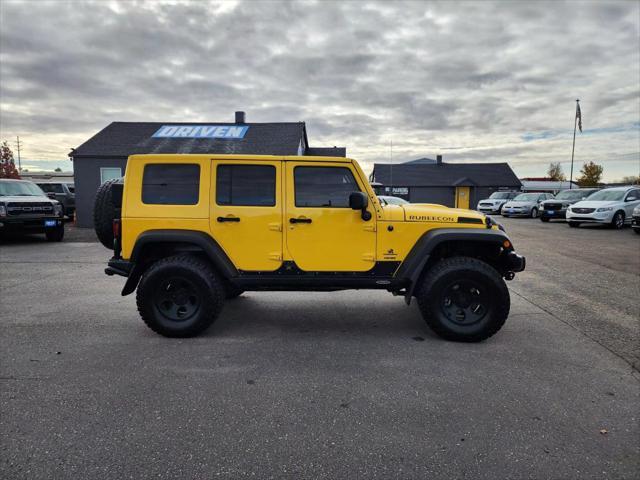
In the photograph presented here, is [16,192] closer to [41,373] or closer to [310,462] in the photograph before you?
[41,373]

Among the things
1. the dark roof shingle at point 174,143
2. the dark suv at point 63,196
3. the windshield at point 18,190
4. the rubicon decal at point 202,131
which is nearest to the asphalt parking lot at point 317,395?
the windshield at point 18,190

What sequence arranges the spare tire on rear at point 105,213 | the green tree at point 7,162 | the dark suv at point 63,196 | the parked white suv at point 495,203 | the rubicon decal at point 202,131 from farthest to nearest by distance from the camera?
the green tree at point 7,162 < the parked white suv at point 495,203 < the rubicon decal at point 202,131 < the dark suv at point 63,196 < the spare tire on rear at point 105,213

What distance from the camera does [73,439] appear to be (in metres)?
2.46

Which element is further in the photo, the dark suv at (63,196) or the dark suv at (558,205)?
the dark suv at (558,205)

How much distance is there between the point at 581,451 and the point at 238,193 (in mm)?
3590

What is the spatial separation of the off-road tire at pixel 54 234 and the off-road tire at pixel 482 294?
478 inches

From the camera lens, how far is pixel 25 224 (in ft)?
36.9

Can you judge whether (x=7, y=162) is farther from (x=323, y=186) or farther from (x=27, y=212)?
(x=323, y=186)

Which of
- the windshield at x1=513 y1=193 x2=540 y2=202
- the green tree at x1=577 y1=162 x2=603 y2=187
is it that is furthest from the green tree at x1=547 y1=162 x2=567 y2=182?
the windshield at x1=513 y1=193 x2=540 y2=202

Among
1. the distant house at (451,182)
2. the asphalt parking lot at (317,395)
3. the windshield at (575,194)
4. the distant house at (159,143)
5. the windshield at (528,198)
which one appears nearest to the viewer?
the asphalt parking lot at (317,395)

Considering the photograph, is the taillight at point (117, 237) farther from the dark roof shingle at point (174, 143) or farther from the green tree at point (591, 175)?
the green tree at point (591, 175)

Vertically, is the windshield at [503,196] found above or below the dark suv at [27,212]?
above

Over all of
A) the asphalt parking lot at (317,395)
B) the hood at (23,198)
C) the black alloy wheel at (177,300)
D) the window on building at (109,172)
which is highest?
the window on building at (109,172)

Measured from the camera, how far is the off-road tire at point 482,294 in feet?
13.3
